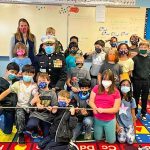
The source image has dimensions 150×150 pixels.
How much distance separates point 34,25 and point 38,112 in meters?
3.09

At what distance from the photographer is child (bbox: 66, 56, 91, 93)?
13.2 feet

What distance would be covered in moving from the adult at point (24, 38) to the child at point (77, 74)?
655 mm

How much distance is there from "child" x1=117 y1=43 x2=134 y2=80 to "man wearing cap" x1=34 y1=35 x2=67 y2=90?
855mm

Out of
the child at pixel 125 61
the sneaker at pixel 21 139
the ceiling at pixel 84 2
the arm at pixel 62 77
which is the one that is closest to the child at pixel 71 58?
the arm at pixel 62 77

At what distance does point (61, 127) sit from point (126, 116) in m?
1.01

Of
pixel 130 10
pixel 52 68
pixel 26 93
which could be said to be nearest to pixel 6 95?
pixel 26 93

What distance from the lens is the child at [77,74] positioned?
4.02 m

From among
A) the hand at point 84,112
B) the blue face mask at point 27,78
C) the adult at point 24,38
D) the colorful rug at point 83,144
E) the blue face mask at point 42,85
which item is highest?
the adult at point 24,38

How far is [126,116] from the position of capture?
3736 mm

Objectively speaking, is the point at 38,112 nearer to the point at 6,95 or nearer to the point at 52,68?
the point at 6,95

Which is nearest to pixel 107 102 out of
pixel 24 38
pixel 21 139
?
pixel 21 139

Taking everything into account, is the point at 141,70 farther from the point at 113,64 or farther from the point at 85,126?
the point at 85,126

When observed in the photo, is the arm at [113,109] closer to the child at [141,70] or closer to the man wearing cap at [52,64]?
the man wearing cap at [52,64]

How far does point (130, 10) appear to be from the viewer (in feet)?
20.3
